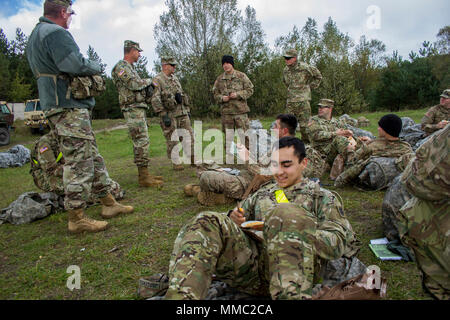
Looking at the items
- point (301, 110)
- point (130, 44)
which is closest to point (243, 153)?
point (130, 44)

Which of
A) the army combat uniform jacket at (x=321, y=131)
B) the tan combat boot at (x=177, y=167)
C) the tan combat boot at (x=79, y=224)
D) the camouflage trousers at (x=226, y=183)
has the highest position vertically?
the army combat uniform jacket at (x=321, y=131)

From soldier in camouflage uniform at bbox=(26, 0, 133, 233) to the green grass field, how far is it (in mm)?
394

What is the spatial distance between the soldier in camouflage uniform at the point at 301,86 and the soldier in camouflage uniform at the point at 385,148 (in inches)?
101

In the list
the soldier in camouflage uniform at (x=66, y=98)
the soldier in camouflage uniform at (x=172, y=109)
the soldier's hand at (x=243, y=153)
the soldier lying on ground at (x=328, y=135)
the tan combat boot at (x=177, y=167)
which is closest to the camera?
the soldier in camouflage uniform at (x=66, y=98)

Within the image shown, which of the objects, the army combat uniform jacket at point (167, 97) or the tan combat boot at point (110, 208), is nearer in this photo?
the tan combat boot at point (110, 208)

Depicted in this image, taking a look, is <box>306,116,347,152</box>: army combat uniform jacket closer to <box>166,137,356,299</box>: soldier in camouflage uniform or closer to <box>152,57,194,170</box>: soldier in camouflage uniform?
<box>152,57,194,170</box>: soldier in camouflage uniform

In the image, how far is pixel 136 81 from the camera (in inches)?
224

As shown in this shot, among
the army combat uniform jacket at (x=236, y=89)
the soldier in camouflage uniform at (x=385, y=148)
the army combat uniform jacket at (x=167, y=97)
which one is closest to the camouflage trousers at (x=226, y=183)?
the soldier in camouflage uniform at (x=385, y=148)

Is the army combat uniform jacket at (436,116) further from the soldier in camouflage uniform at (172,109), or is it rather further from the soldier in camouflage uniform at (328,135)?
the soldier in camouflage uniform at (172,109)

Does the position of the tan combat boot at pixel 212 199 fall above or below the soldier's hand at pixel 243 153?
below

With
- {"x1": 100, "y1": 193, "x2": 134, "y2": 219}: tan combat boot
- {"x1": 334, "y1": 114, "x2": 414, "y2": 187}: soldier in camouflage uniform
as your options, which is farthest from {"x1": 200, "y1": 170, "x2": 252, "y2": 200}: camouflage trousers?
{"x1": 334, "y1": 114, "x2": 414, "y2": 187}: soldier in camouflage uniform

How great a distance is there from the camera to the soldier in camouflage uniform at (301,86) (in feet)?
24.7

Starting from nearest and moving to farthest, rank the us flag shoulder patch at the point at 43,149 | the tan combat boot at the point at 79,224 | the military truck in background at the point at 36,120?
the tan combat boot at the point at 79,224 < the us flag shoulder patch at the point at 43,149 < the military truck in background at the point at 36,120
